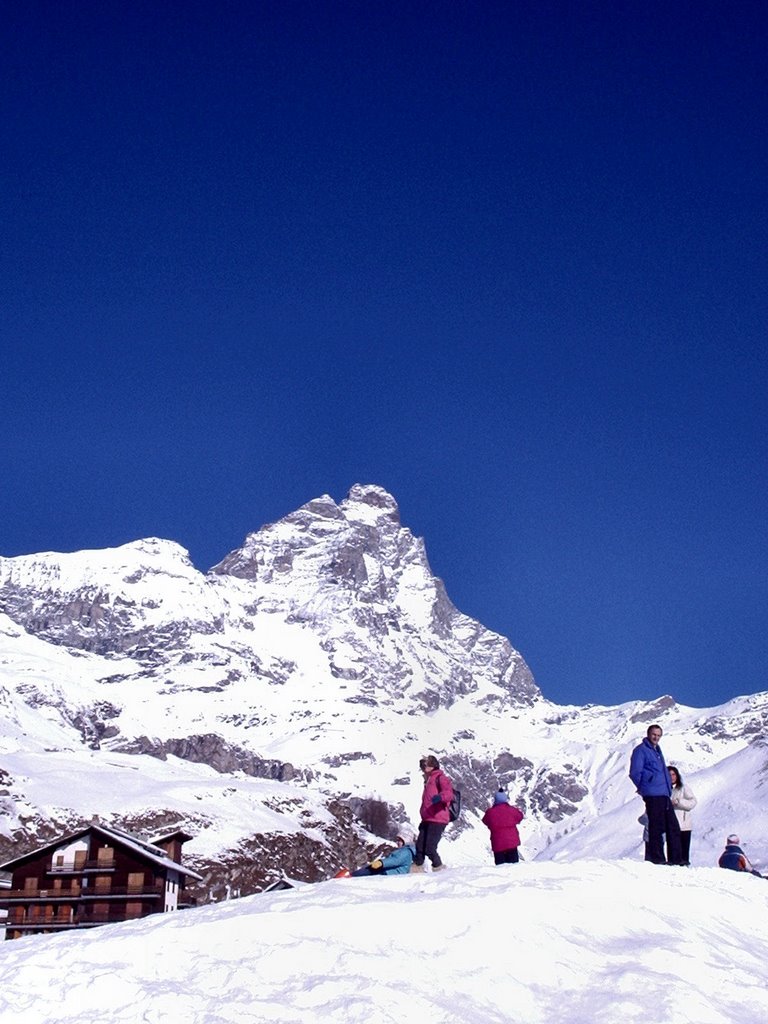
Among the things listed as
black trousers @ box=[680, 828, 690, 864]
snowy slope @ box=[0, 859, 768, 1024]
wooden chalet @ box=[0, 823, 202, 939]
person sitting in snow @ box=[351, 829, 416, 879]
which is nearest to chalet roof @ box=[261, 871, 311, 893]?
person sitting in snow @ box=[351, 829, 416, 879]

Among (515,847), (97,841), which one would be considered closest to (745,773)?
(97,841)

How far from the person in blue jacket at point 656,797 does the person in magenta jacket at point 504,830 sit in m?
2.15

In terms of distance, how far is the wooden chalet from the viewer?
5512cm

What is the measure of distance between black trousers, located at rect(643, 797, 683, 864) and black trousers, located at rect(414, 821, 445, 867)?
11.5 ft

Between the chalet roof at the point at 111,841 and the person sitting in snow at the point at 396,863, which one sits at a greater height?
the chalet roof at the point at 111,841

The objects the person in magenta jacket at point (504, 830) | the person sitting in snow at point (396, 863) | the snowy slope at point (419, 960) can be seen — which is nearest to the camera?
the snowy slope at point (419, 960)

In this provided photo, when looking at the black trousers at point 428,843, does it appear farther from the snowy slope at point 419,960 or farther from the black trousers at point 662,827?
the snowy slope at point 419,960

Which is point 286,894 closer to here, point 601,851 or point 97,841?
point 97,841

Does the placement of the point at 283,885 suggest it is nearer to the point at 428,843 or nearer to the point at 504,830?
the point at 428,843

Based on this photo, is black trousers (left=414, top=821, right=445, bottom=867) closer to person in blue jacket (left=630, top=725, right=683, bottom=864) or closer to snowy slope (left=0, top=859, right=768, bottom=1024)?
person in blue jacket (left=630, top=725, right=683, bottom=864)

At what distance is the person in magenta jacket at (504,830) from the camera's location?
20.7 m

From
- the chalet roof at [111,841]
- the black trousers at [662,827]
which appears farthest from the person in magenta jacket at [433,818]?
the chalet roof at [111,841]

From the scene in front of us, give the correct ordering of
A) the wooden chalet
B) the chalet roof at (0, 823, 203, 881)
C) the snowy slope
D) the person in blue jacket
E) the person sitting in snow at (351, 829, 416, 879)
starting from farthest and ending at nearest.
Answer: the chalet roof at (0, 823, 203, 881) < the wooden chalet < the person sitting in snow at (351, 829, 416, 879) < the person in blue jacket < the snowy slope

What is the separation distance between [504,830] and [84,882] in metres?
39.8
